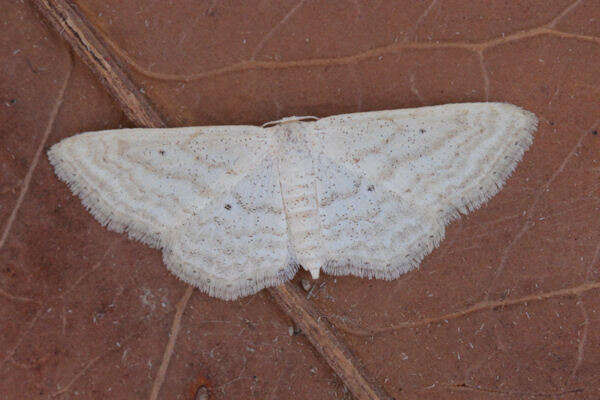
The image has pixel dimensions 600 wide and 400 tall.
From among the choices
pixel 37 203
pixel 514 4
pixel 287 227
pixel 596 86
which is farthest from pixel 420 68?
pixel 37 203

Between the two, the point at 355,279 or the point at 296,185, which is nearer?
the point at 296,185

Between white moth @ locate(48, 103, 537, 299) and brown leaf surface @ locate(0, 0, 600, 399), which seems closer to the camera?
white moth @ locate(48, 103, 537, 299)

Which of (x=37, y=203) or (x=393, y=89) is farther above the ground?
(x=37, y=203)

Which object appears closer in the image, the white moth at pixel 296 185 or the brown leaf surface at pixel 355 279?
the white moth at pixel 296 185

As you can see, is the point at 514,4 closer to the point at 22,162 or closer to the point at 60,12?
the point at 60,12
